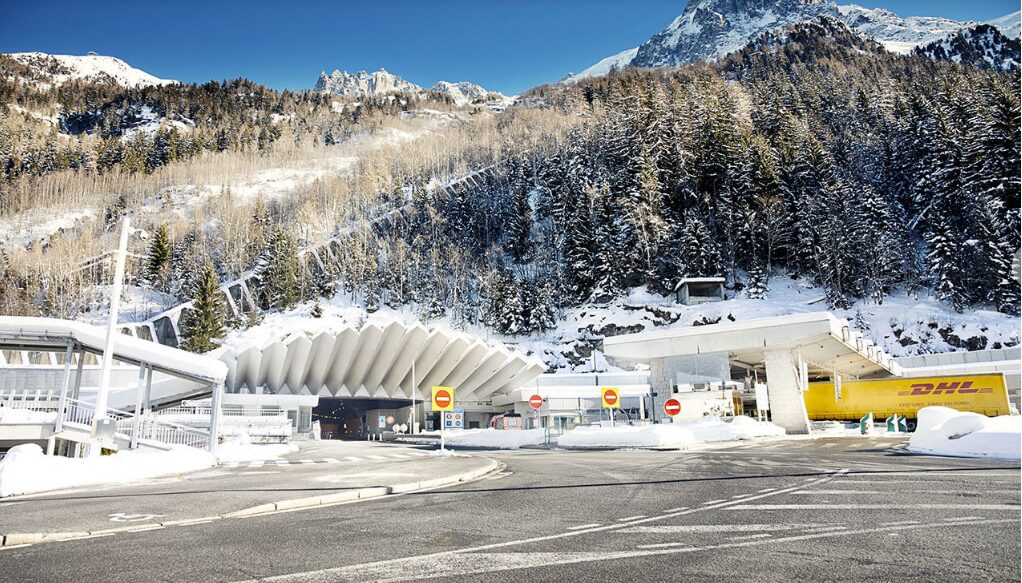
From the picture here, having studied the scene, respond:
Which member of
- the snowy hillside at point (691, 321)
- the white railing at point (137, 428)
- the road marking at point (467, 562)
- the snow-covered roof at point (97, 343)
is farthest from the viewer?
the snowy hillside at point (691, 321)

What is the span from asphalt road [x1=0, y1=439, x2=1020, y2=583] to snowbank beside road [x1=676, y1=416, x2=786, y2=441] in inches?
669

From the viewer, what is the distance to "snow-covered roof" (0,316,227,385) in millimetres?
19562

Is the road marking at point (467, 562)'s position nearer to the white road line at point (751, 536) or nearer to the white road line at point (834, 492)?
the white road line at point (751, 536)

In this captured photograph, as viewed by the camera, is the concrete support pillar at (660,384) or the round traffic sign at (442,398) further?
the concrete support pillar at (660,384)

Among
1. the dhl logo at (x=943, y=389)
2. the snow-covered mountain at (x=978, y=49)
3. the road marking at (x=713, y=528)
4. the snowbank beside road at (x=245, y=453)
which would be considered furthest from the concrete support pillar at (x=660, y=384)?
the snow-covered mountain at (x=978, y=49)

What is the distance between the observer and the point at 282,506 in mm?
7699

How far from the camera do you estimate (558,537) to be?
5055 millimetres

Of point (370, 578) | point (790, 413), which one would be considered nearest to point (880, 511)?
point (370, 578)

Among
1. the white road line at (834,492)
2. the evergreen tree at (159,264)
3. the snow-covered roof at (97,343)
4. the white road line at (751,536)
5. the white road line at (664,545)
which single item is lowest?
the white road line at (834,492)

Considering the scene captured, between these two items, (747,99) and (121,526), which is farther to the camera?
(747,99)

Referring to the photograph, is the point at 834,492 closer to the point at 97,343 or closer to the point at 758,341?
the point at 97,343

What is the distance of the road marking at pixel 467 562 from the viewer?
12.4 ft

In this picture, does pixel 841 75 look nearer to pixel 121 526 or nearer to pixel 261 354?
pixel 261 354

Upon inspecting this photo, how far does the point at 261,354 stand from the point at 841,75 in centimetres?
12643
